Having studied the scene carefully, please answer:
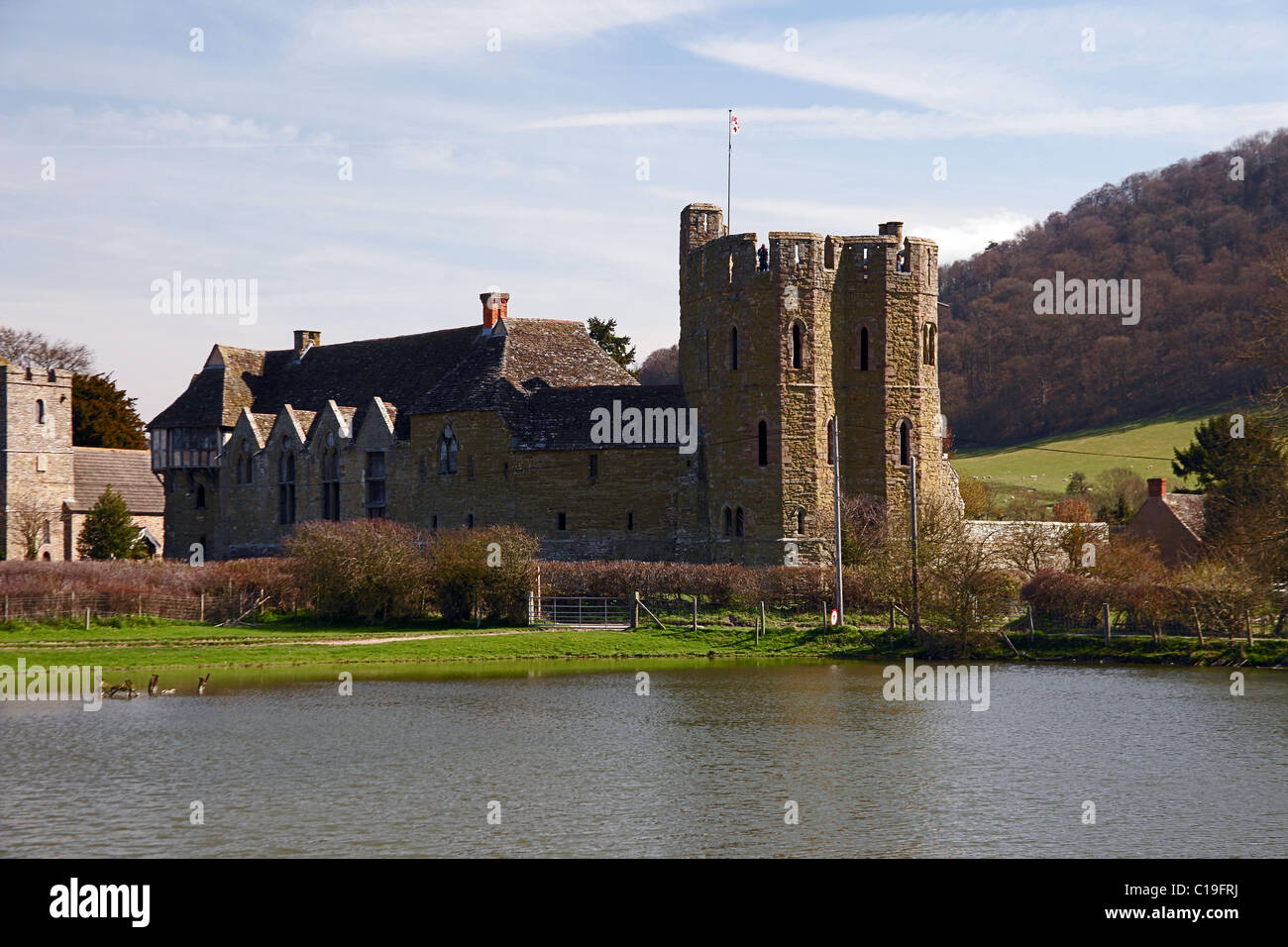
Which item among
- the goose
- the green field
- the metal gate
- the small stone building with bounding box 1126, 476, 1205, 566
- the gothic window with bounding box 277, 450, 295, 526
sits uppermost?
the green field

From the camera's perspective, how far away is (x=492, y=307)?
65.9 metres

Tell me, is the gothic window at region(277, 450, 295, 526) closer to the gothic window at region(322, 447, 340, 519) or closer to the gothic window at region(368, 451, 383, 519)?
the gothic window at region(322, 447, 340, 519)

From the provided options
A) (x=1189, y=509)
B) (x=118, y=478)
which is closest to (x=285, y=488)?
(x=118, y=478)

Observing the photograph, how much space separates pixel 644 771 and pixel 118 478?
59612 mm

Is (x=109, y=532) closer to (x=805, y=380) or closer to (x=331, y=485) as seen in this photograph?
(x=331, y=485)

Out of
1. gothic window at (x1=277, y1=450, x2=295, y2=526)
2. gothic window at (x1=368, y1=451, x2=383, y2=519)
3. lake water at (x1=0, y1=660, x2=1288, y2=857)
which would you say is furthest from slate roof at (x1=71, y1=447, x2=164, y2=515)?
lake water at (x1=0, y1=660, x2=1288, y2=857)

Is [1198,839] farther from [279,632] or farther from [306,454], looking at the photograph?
[306,454]

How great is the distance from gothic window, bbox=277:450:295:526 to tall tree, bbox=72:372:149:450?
25.1 meters

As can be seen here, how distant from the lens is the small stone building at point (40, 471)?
6788cm

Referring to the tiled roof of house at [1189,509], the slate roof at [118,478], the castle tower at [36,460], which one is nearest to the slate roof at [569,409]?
the tiled roof of house at [1189,509]

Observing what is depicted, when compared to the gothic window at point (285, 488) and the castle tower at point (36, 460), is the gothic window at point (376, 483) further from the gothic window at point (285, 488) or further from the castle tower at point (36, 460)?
the castle tower at point (36, 460)

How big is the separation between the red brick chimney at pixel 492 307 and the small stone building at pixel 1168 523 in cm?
2925

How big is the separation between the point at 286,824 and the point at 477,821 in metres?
2.64

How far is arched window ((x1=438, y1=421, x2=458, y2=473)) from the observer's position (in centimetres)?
5994
